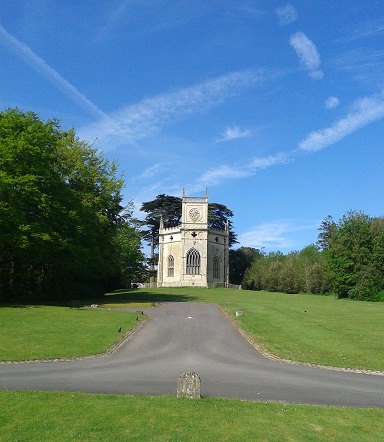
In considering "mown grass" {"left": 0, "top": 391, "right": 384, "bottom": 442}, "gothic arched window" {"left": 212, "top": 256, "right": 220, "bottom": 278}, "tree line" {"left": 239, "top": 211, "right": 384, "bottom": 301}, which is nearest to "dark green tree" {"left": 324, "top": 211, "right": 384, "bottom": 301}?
"tree line" {"left": 239, "top": 211, "right": 384, "bottom": 301}

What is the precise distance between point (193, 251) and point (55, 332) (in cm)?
5695

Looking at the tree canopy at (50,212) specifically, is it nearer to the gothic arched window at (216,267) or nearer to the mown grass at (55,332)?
the mown grass at (55,332)

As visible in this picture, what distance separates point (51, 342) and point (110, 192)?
30420mm

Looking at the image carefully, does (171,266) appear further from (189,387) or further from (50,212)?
(189,387)

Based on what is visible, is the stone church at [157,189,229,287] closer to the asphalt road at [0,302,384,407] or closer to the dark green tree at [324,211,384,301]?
the dark green tree at [324,211,384,301]

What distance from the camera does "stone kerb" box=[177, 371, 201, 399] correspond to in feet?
34.7

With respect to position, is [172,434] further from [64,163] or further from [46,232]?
[64,163]

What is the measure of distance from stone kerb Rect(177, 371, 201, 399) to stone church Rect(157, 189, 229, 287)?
66.0 metres

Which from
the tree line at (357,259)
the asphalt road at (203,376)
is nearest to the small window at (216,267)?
the tree line at (357,259)

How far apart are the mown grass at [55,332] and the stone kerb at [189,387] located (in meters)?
7.18

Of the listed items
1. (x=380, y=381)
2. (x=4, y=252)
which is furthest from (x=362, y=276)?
(x=380, y=381)

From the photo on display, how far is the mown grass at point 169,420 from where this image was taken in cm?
823

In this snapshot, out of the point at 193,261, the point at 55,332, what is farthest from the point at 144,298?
the point at 193,261

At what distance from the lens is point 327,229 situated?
96.1 meters
